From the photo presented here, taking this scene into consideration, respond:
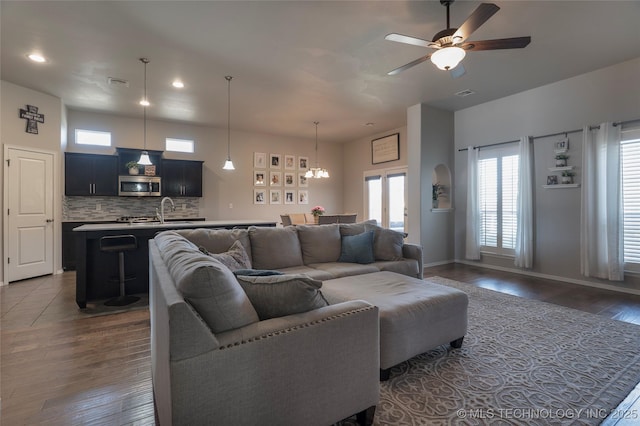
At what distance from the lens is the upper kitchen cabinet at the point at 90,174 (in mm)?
5488

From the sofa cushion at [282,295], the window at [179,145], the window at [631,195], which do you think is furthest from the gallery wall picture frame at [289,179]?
the sofa cushion at [282,295]

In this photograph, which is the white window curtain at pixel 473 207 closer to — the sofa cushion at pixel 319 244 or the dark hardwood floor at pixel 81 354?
the dark hardwood floor at pixel 81 354

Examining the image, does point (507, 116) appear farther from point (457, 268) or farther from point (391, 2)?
point (391, 2)

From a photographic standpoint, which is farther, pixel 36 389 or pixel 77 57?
pixel 77 57

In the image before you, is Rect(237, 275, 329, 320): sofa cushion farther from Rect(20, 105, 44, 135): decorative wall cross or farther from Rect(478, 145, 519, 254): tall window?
Rect(20, 105, 44, 135): decorative wall cross

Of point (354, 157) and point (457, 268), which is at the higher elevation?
point (354, 157)

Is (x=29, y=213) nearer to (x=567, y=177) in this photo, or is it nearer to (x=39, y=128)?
(x=39, y=128)

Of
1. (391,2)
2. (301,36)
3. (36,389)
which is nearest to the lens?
(36,389)

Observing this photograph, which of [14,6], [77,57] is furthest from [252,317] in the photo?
[77,57]

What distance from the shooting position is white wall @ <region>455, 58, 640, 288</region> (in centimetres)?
398

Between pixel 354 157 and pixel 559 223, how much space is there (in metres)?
5.13

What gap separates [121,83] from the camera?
447 cm

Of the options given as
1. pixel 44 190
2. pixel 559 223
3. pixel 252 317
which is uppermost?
pixel 44 190

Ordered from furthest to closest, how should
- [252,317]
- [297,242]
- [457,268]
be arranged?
[457,268]
[297,242]
[252,317]
